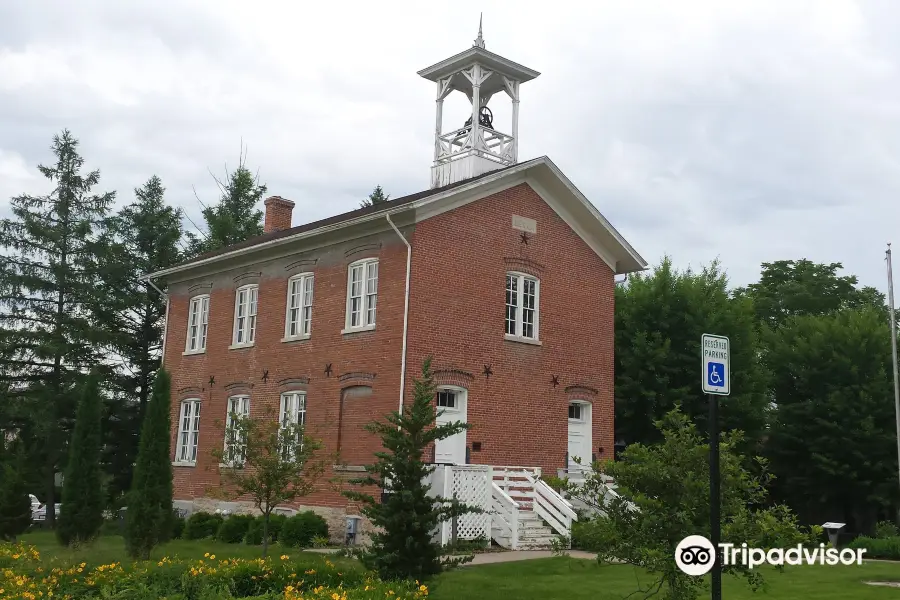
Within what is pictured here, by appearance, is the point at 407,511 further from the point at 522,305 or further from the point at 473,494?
the point at 522,305

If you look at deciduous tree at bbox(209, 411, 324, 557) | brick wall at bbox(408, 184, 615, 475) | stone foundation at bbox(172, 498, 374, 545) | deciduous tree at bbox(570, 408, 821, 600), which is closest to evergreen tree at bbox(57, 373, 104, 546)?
deciduous tree at bbox(209, 411, 324, 557)

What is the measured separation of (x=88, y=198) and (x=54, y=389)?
24.6 ft

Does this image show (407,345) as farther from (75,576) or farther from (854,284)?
(854,284)

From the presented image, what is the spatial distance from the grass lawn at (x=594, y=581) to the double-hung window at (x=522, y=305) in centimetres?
698

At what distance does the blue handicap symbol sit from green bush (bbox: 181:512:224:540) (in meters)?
18.2

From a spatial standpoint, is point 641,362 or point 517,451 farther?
point 641,362

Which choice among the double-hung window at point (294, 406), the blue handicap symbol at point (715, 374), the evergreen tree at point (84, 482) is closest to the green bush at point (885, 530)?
the double-hung window at point (294, 406)

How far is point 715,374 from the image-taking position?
7.95 metres

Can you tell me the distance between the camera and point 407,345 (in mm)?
20578

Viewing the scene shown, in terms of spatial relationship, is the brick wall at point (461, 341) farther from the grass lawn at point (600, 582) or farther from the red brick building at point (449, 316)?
the grass lawn at point (600, 582)

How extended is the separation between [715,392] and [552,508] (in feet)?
42.1

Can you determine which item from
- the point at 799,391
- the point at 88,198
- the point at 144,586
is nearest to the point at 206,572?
the point at 144,586

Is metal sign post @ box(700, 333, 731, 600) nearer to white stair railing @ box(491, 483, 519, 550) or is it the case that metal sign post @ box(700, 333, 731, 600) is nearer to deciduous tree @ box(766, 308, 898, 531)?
white stair railing @ box(491, 483, 519, 550)

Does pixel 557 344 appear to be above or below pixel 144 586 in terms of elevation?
above
